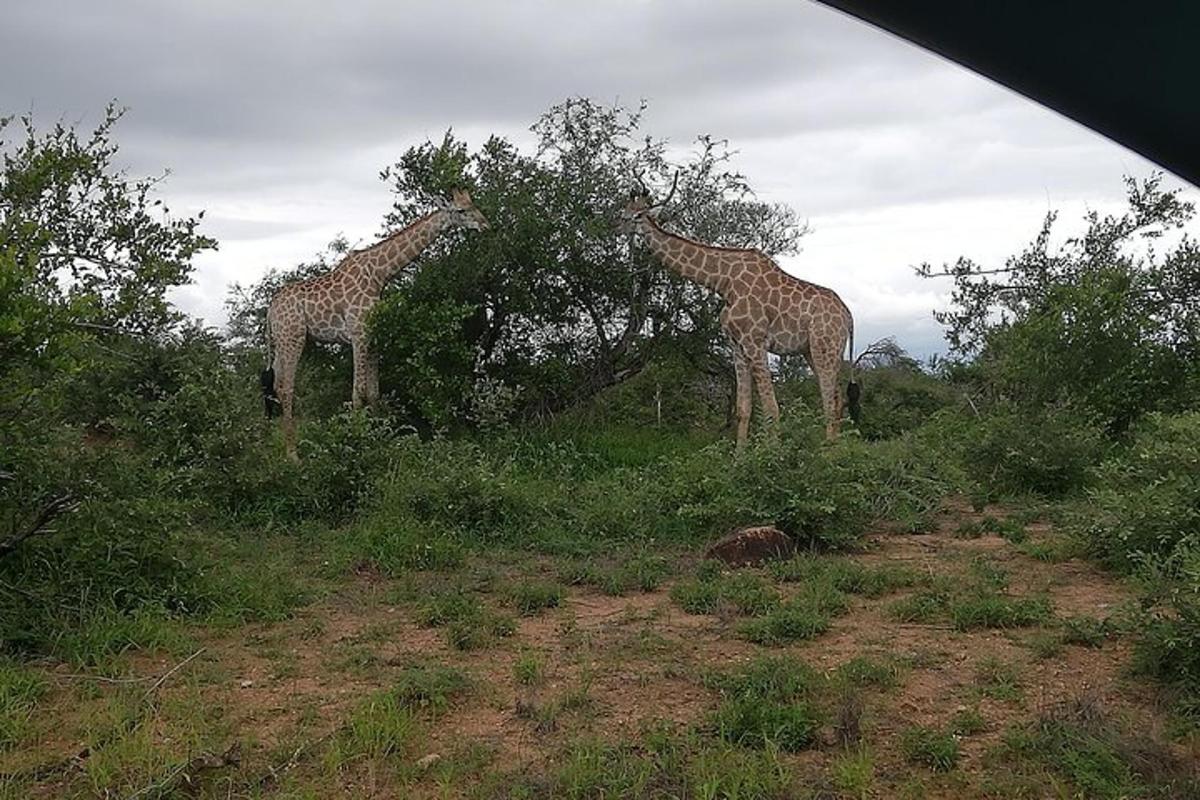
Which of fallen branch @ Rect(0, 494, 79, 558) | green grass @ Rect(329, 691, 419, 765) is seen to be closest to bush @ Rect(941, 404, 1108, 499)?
green grass @ Rect(329, 691, 419, 765)

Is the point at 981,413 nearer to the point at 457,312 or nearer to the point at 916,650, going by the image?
the point at 457,312

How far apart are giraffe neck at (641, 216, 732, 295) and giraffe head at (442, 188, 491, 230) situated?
4.78 feet

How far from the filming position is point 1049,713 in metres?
3.72

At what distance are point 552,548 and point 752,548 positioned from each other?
1.18m

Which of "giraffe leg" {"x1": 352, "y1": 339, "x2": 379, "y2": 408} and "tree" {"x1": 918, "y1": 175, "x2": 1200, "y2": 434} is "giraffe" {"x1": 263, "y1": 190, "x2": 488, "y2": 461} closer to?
"giraffe leg" {"x1": 352, "y1": 339, "x2": 379, "y2": 408}

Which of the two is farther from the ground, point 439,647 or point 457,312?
point 457,312

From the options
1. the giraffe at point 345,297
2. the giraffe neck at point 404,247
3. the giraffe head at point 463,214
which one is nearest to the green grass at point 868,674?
the giraffe at point 345,297

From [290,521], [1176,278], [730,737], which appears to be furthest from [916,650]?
[1176,278]

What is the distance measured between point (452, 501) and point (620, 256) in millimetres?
4257

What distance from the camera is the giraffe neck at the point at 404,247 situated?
31.5ft

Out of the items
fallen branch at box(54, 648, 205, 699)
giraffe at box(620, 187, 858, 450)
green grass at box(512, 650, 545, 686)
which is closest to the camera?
fallen branch at box(54, 648, 205, 699)

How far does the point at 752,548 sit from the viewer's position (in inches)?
241

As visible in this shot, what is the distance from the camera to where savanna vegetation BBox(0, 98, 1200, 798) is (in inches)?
140

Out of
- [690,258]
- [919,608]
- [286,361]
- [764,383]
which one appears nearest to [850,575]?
[919,608]
